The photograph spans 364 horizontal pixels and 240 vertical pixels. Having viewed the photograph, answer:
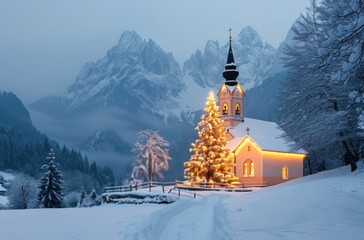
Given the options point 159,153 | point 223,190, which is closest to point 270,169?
point 223,190

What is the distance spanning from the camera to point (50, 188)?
45.8 meters

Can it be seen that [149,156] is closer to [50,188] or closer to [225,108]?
[225,108]

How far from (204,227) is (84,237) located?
11.7 ft

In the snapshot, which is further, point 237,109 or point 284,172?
point 237,109

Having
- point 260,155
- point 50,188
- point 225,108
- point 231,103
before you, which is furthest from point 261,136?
point 50,188

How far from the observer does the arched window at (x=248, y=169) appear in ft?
156

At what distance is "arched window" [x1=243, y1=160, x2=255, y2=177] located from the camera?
156 feet

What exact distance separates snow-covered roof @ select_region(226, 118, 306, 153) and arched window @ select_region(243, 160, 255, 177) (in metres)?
2.36

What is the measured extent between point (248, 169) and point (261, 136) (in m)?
4.60

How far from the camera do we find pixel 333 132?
25.1 meters

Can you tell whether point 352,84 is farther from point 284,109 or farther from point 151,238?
point 151,238

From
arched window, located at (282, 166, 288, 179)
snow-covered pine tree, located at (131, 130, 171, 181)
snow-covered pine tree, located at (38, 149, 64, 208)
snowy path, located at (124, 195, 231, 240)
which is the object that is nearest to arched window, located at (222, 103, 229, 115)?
snow-covered pine tree, located at (131, 130, 171, 181)

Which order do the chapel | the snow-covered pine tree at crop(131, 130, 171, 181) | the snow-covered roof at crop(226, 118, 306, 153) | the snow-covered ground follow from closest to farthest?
the snow-covered ground → the chapel → the snow-covered roof at crop(226, 118, 306, 153) → the snow-covered pine tree at crop(131, 130, 171, 181)

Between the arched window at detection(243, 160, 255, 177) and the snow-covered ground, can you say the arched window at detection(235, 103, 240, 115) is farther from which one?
the snow-covered ground
